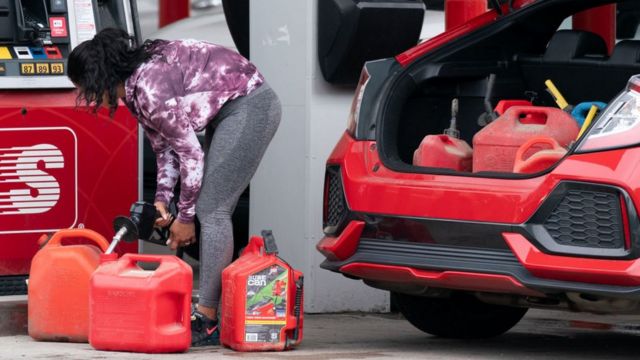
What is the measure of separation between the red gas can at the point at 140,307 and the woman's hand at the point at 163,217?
0.99 ft

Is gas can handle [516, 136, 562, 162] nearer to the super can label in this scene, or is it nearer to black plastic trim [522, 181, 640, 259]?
black plastic trim [522, 181, 640, 259]

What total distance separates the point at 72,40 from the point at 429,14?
354 cm

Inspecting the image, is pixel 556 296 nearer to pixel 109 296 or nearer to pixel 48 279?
pixel 109 296

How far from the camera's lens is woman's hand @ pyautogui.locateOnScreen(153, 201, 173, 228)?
580 cm

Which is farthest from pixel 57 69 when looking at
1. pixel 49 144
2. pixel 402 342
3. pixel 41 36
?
pixel 402 342

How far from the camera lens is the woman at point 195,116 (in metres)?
5.61

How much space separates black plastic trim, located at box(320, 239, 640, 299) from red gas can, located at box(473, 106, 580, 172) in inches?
18.6

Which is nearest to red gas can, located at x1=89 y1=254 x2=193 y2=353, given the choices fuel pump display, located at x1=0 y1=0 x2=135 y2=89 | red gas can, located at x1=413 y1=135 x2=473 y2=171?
red gas can, located at x1=413 y1=135 x2=473 y2=171

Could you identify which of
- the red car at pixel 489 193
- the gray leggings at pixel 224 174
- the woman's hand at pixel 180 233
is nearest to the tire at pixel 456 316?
the red car at pixel 489 193

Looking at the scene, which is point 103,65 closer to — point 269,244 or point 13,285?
point 269,244

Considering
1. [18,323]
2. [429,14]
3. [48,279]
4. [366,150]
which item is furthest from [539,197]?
[429,14]

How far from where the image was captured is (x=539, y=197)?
515 centimetres

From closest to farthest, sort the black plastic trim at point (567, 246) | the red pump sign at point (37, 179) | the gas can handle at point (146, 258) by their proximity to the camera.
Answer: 1. the black plastic trim at point (567, 246)
2. the gas can handle at point (146, 258)
3. the red pump sign at point (37, 179)

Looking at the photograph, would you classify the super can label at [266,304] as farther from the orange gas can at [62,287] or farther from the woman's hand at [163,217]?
the orange gas can at [62,287]
